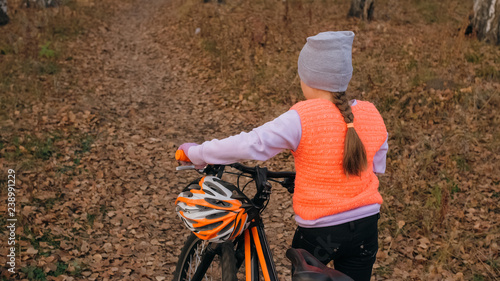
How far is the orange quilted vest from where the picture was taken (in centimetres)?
250

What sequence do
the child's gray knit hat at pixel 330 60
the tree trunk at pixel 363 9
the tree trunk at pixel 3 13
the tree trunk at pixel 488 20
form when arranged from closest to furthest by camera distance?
the child's gray knit hat at pixel 330 60 → the tree trunk at pixel 488 20 → the tree trunk at pixel 3 13 → the tree trunk at pixel 363 9

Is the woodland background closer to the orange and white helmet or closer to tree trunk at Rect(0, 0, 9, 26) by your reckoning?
tree trunk at Rect(0, 0, 9, 26)

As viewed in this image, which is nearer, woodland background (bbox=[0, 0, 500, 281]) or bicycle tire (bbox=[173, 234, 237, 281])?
bicycle tire (bbox=[173, 234, 237, 281])

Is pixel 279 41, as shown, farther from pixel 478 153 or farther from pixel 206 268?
pixel 206 268

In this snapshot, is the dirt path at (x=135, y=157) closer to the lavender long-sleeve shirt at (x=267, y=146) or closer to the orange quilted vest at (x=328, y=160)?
the lavender long-sleeve shirt at (x=267, y=146)

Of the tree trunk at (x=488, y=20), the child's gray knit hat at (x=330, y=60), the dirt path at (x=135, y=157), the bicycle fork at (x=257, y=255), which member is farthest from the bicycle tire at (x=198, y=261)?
the tree trunk at (x=488, y=20)

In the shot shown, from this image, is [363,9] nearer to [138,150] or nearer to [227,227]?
[138,150]

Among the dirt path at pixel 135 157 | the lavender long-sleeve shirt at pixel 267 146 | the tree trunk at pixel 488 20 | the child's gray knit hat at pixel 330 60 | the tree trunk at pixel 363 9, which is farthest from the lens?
the tree trunk at pixel 363 9

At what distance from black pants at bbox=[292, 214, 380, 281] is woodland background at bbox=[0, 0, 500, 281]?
8.36 feet

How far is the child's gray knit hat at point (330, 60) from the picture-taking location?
258 centimetres

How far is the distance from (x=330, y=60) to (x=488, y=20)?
991 centimetres

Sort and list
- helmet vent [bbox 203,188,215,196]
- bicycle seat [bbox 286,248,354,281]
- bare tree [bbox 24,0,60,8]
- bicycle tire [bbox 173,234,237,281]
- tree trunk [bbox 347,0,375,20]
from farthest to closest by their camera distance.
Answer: bare tree [bbox 24,0,60,8] → tree trunk [bbox 347,0,375,20] → bicycle tire [bbox 173,234,237,281] → helmet vent [bbox 203,188,215,196] → bicycle seat [bbox 286,248,354,281]

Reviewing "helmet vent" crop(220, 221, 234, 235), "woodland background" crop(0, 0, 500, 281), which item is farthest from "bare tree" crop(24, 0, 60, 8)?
"helmet vent" crop(220, 221, 234, 235)

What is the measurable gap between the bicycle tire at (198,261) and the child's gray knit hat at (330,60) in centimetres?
133
